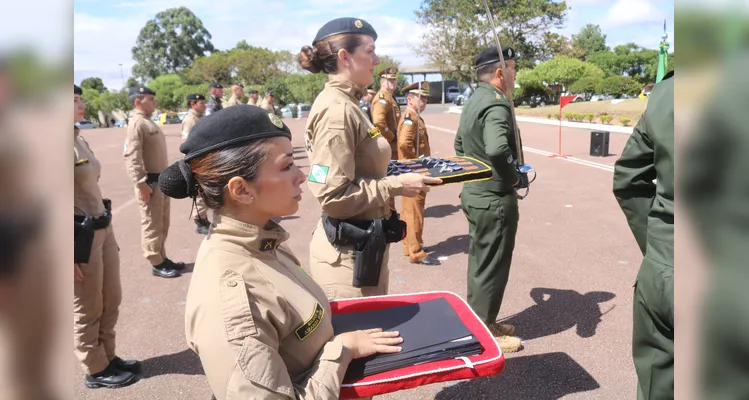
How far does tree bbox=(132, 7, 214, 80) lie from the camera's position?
80000mm

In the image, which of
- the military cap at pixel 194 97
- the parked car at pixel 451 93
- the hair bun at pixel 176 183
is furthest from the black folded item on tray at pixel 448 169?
the parked car at pixel 451 93

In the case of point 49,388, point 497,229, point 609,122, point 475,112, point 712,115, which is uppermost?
point 609,122

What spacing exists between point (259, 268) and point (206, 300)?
20 cm

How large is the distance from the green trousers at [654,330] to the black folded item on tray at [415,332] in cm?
65

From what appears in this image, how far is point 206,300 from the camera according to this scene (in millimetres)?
1341

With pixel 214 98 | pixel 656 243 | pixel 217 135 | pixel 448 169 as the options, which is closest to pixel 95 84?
pixel 214 98

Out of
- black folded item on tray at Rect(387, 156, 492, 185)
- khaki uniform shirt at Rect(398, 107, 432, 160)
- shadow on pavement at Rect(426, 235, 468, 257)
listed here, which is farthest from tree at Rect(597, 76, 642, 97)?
black folded item on tray at Rect(387, 156, 492, 185)

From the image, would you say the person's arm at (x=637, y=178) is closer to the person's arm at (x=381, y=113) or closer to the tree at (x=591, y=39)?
the person's arm at (x=381, y=113)

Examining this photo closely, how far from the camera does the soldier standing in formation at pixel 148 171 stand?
17.8 ft

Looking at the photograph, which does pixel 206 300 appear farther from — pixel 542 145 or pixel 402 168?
pixel 542 145

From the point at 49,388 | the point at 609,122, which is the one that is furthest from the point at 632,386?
the point at 609,122

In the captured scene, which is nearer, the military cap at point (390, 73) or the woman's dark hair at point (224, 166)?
the woman's dark hair at point (224, 166)

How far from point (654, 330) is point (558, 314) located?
257 centimetres

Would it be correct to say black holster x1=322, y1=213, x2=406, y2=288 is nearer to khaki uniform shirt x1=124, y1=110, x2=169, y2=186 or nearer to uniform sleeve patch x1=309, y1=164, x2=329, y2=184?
uniform sleeve patch x1=309, y1=164, x2=329, y2=184
